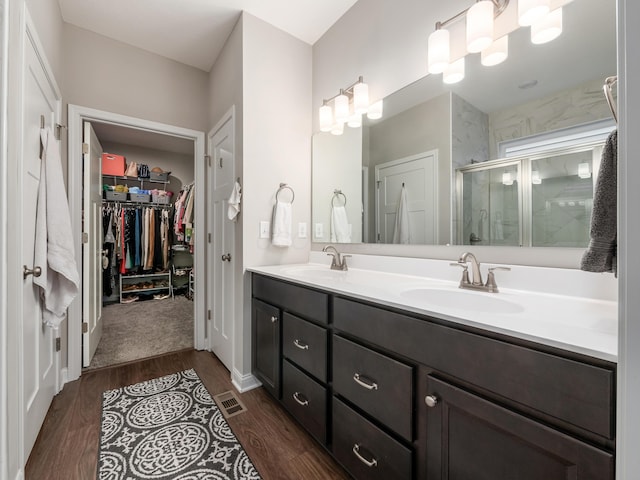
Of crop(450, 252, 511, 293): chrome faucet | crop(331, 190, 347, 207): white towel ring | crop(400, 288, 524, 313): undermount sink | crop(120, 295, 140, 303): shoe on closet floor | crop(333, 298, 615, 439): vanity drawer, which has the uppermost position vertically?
crop(331, 190, 347, 207): white towel ring

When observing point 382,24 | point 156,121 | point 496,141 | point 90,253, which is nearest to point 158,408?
point 90,253

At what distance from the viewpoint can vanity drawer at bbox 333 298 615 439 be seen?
0.56 metres

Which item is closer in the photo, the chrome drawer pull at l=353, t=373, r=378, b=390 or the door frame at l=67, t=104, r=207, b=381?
the chrome drawer pull at l=353, t=373, r=378, b=390

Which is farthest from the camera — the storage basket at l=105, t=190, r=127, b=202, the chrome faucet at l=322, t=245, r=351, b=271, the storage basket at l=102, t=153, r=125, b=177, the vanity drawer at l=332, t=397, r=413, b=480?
the storage basket at l=105, t=190, r=127, b=202

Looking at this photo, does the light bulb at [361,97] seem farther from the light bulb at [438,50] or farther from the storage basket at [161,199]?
the storage basket at [161,199]

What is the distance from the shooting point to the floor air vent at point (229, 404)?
169cm

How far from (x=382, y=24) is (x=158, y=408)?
273cm

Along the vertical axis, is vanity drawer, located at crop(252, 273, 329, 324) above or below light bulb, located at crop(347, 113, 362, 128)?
below

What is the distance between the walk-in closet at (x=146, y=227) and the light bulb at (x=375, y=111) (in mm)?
2615

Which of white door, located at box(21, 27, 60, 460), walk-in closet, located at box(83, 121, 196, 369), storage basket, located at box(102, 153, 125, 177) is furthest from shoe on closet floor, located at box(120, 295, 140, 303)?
white door, located at box(21, 27, 60, 460)

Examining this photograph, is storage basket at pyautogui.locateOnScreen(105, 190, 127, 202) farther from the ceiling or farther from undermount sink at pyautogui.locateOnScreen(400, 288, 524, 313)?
undermount sink at pyautogui.locateOnScreen(400, 288, 524, 313)

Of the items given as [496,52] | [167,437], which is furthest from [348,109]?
[167,437]

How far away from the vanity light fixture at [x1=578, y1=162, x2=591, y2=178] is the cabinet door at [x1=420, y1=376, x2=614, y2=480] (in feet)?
2.92

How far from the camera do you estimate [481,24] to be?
3.99 ft
